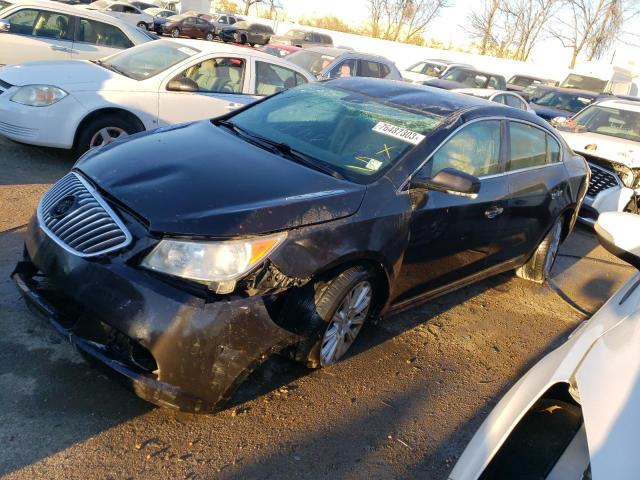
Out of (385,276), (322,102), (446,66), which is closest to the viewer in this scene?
(385,276)

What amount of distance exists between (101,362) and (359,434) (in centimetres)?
133

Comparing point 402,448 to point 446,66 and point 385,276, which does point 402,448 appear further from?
point 446,66

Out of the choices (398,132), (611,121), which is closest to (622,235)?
(398,132)

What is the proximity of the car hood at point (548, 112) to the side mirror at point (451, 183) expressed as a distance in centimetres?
1128

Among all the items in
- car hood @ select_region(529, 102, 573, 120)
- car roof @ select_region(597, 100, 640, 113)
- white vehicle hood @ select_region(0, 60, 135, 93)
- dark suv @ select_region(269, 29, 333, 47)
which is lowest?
car hood @ select_region(529, 102, 573, 120)

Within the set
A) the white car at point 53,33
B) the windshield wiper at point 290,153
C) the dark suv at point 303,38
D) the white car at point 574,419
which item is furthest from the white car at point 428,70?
the white car at point 574,419

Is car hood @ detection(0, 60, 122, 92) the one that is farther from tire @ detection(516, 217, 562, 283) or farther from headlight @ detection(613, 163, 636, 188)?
headlight @ detection(613, 163, 636, 188)

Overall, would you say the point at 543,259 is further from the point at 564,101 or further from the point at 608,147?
the point at 564,101

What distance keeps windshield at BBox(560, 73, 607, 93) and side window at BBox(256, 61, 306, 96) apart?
1596cm

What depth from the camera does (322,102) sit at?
14.0 feet

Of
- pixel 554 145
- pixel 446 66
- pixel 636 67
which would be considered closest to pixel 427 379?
pixel 554 145

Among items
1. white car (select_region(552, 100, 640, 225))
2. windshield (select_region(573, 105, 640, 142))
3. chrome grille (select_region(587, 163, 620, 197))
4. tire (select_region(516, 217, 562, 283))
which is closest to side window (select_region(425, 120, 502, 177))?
tire (select_region(516, 217, 562, 283))

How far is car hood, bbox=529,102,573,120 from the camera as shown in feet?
45.8

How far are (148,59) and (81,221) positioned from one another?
4.58 m
